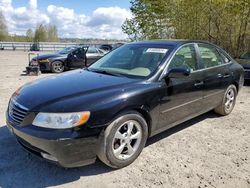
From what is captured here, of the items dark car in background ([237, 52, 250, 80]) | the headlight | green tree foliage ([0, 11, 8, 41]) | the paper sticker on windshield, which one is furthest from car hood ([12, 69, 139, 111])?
green tree foliage ([0, 11, 8, 41])

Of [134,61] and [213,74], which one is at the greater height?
[134,61]

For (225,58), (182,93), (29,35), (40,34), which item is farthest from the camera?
(29,35)

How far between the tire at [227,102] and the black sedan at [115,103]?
21.2 inches

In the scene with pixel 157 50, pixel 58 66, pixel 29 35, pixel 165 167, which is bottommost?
pixel 165 167

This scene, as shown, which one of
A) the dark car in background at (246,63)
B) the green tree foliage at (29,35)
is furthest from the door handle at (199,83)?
the green tree foliage at (29,35)

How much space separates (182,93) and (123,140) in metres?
1.26

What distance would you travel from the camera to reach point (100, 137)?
2.97 meters

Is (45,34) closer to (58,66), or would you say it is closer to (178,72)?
(58,66)

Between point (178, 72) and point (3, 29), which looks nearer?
point (178, 72)

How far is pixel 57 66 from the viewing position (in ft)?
41.5

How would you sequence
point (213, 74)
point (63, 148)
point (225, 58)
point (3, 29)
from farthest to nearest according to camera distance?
point (3, 29), point (225, 58), point (213, 74), point (63, 148)

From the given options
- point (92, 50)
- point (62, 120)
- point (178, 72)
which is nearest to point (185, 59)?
point (178, 72)

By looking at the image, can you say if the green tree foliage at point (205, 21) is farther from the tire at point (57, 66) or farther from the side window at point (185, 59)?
the side window at point (185, 59)

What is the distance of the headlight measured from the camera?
2802 mm
